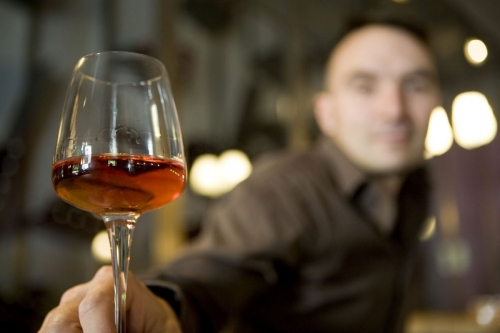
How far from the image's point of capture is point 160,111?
0.61 meters

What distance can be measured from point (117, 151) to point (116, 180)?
0.11 ft

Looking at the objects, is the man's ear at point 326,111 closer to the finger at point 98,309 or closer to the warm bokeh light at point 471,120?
the finger at point 98,309

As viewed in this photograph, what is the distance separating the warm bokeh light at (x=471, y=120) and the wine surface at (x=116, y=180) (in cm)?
250

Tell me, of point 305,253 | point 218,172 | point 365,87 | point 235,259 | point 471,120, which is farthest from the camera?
point 218,172

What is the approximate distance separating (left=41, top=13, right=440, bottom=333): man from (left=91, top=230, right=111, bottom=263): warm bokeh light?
5.24ft

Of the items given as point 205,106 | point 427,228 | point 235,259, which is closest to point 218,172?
point 205,106

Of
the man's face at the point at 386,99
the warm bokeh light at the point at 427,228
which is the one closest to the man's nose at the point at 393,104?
the man's face at the point at 386,99

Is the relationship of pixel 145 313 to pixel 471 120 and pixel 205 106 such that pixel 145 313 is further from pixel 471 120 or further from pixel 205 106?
pixel 205 106

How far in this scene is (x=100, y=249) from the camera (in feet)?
8.77

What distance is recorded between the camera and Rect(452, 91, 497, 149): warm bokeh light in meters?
2.77

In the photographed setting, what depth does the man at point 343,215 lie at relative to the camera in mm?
1070

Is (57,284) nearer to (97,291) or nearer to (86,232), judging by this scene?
(86,232)

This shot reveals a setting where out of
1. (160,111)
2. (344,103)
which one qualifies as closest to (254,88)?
(344,103)

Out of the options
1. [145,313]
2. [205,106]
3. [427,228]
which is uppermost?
[205,106]
